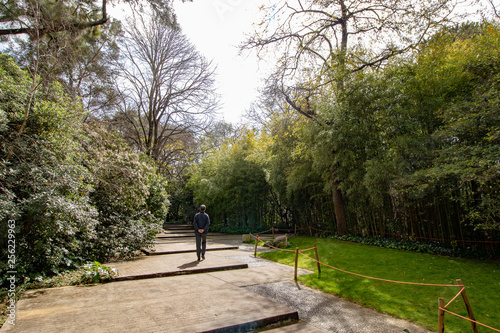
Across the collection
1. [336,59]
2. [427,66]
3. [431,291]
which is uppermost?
[336,59]

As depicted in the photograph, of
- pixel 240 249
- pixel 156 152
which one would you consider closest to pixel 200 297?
pixel 240 249

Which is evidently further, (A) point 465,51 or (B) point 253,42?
(B) point 253,42

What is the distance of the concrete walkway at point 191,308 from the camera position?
2.84m

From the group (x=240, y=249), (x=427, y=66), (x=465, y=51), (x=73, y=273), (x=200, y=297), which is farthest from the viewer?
(x=240, y=249)

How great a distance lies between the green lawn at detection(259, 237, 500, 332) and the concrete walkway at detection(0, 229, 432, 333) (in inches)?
15.8

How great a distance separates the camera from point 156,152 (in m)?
16.0

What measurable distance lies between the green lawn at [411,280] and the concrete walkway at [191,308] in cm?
40

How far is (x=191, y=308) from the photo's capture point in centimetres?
335

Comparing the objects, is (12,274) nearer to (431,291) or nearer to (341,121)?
(431,291)

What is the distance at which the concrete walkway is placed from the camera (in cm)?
284

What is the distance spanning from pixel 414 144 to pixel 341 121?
2.19 meters

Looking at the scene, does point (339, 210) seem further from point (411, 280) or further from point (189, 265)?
point (189, 265)

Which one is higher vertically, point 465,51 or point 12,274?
point 465,51

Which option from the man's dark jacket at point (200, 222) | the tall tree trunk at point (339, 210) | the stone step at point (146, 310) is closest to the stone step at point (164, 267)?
the stone step at point (146, 310)
